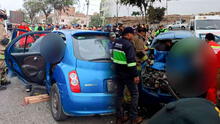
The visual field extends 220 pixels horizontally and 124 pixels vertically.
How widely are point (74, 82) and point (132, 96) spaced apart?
994 millimetres

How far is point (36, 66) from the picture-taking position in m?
5.83

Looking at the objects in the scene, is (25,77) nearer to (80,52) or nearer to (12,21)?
(80,52)

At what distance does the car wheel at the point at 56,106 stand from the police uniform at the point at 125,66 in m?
1.03

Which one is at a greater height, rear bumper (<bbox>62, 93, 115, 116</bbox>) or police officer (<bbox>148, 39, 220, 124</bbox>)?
police officer (<bbox>148, 39, 220, 124</bbox>)

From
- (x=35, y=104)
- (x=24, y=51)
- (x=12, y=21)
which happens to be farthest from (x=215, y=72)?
(x=12, y=21)

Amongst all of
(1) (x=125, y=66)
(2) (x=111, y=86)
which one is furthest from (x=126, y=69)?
(2) (x=111, y=86)

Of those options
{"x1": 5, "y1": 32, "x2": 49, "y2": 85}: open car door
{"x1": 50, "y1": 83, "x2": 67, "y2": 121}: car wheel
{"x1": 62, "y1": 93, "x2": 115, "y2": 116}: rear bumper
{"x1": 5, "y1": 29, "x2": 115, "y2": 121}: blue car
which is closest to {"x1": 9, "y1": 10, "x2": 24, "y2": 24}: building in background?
{"x1": 5, "y1": 32, "x2": 49, "y2": 85}: open car door

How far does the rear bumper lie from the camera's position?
3830 mm

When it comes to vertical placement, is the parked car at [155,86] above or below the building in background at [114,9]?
below

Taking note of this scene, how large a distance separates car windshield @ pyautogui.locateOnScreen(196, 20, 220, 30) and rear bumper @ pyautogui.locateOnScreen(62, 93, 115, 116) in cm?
1124

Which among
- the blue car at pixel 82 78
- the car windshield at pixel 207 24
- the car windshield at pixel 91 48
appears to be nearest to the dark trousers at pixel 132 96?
the blue car at pixel 82 78

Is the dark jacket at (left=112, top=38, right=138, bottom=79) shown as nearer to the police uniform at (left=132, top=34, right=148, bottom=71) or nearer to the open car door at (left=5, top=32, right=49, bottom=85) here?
the police uniform at (left=132, top=34, right=148, bottom=71)

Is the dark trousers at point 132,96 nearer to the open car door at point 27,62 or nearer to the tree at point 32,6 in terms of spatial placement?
the open car door at point 27,62

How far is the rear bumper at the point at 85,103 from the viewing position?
3.83 m
